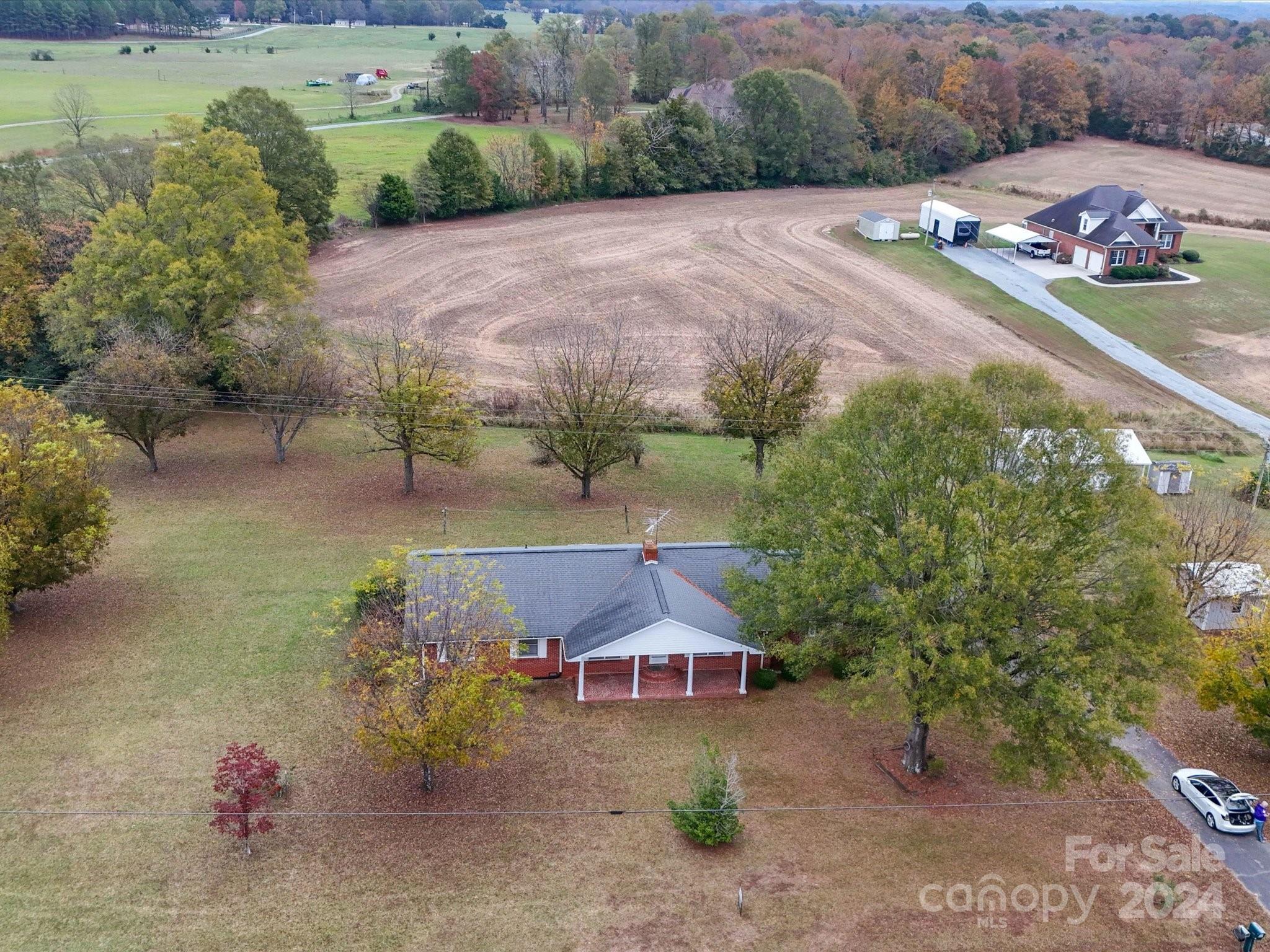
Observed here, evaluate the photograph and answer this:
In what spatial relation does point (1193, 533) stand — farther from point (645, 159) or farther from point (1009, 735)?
point (645, 159)

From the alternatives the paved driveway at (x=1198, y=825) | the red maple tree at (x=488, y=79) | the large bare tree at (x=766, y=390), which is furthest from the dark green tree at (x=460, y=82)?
the paved driveway at (x=1198, y=825)

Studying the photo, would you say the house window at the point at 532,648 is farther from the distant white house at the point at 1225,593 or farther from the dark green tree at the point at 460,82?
the dark green tree at the point at 460,82

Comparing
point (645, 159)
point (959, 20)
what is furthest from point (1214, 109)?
point (959, 20)

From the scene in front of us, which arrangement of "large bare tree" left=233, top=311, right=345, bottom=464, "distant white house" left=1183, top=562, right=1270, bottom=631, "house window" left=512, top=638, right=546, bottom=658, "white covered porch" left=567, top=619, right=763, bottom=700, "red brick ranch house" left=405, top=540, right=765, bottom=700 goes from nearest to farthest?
1. "white covered porch" left=567, top=619, right=763, bottom=700
2. "red brick ranch house" left=405, top=540, right=765, bottom=700
3. "house window" left=512, top=638, right=546, bottom=658
4. "distant white house" left=1183, top=562, right=1270, bottom=631
5. "large bare tree" left=233, top=311, right=345, bottom=464

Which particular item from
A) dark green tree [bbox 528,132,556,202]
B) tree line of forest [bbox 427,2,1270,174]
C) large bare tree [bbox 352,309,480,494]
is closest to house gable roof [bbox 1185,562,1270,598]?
large bare tree [bbox 352,309,480,494]

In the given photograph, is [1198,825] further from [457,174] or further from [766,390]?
[457,174]

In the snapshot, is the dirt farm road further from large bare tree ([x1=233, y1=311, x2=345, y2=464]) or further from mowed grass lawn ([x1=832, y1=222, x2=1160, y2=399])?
large bare tree ([x1=233, y1=311, x2=345, y2=464])
